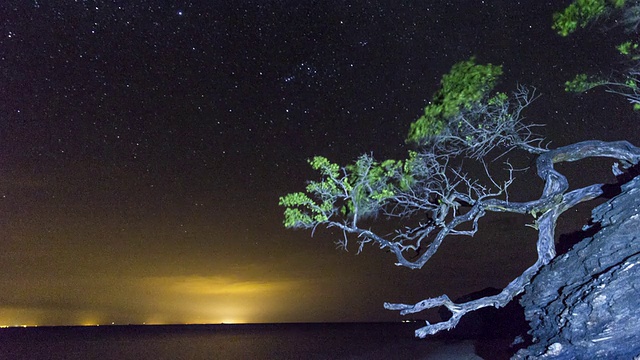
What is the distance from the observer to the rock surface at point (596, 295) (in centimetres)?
909

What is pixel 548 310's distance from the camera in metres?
10.7

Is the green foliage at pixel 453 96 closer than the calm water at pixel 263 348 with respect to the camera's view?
Yes

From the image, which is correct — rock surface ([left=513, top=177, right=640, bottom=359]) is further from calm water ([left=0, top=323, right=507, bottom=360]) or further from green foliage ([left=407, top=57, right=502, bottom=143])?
calm water ([left=0, top=323, right=507, bottom=360])

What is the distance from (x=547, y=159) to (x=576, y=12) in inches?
149

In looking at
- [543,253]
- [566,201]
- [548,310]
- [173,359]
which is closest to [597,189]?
[566,201]

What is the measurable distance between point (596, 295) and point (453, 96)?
645 centimetres

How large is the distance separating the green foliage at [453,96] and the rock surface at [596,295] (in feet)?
14.2

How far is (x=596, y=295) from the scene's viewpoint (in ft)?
30.8

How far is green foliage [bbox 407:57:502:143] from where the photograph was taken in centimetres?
1346

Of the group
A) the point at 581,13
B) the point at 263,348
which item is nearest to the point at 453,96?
the point at 581,13

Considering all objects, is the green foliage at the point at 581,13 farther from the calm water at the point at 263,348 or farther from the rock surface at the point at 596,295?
the calm water at the point at 263,348

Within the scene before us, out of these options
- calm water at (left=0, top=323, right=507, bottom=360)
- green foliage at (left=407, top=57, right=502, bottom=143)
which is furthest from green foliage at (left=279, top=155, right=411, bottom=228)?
calm water at (left=0, top=323, right=507, bottom=360)

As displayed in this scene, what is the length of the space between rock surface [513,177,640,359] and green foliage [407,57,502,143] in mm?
4323

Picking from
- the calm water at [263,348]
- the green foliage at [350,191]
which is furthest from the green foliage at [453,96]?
the calm water at [263,348]
